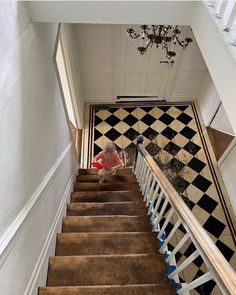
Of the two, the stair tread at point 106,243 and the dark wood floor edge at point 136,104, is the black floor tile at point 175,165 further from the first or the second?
the stair tread at point 106,243

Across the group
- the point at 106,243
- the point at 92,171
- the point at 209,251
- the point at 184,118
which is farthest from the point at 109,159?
the point at 184,118

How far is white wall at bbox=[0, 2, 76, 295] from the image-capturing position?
1203 millimetres

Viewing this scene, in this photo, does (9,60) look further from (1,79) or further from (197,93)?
(197,93)

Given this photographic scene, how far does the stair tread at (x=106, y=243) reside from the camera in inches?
82.4

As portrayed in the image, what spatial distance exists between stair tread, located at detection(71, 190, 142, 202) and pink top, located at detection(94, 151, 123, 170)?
0.34m

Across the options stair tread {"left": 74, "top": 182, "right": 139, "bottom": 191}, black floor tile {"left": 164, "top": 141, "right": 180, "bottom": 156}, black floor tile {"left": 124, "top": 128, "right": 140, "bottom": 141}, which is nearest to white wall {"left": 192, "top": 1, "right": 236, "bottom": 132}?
stair tread {"left": 74, "top": 182, "right": 139, "bottom": 191}

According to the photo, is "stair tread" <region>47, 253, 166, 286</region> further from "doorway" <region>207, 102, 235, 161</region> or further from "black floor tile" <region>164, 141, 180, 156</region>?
"doorway" <region>207, 102, 235, 161</region>

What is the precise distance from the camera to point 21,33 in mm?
1434

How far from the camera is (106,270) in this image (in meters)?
1.87

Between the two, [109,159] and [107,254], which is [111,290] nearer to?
[107,254]

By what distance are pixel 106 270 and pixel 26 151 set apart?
1017mm

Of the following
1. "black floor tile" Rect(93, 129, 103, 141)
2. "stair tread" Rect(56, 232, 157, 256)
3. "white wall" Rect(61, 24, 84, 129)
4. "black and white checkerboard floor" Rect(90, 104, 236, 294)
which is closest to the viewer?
"stair tread" Rect(56, 232, 157, 256)

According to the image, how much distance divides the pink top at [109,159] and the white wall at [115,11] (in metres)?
1.73

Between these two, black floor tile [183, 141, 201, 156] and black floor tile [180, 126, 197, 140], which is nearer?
black floor tile [183, 141, 201, 156]
